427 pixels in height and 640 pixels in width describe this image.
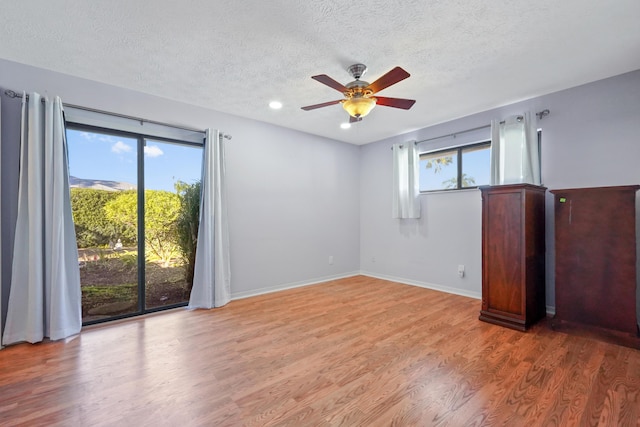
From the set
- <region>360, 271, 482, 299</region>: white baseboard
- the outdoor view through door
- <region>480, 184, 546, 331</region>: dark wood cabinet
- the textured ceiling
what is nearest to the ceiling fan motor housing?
the textured ceiling

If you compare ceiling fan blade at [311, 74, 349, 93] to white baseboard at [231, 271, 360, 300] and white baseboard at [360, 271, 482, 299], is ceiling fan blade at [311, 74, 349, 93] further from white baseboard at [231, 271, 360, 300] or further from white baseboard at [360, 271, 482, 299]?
white baseboard at [360, 271, 482, 299]

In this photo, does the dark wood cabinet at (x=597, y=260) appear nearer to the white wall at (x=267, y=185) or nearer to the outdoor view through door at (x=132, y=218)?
the white wall at (x=267, y=185)

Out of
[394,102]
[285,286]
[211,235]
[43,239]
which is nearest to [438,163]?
[394,102]

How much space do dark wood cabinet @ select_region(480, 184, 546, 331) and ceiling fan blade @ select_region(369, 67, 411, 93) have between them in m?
1.73

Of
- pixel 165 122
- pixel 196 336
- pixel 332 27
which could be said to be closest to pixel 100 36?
pixel 165 122

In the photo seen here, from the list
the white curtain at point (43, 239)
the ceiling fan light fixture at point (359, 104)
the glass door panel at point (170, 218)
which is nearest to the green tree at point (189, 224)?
the glass door panel at point (170, 218)

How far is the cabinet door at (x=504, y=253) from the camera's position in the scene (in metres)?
2.90

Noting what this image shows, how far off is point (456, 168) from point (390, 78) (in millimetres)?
2500

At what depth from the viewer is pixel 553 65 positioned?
2.63m

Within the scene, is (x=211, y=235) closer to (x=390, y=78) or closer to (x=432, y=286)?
(x=390, y=78)

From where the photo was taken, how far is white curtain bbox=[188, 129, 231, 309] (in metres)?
→ 3.51

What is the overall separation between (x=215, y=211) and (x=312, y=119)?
1.86m

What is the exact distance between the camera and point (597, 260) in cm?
268

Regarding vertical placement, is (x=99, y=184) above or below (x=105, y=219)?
above
